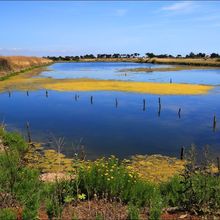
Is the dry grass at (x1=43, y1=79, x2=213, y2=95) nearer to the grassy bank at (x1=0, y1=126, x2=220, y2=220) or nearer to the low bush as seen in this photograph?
the low bush

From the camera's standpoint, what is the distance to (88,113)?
4184 centimetres

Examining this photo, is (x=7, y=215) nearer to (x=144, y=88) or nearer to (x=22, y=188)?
(x=22, y=188)

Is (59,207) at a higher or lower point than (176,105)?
higher

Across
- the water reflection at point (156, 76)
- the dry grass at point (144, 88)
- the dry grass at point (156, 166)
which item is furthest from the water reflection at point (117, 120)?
the water reflection at point (156, 76)

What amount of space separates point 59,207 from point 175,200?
13.1ft

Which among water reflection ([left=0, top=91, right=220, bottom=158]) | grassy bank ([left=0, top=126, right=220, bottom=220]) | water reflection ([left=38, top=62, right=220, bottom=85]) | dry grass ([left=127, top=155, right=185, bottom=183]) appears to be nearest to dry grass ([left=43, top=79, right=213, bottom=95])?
water reflection ([left=0, top=91, right=220, bottom=158])

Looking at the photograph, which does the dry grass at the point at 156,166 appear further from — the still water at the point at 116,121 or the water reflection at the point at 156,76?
the water reflection at the point at 156,76

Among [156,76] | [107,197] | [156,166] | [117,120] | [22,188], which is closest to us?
[107,197]

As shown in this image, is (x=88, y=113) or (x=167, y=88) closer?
(x=88, y=113)

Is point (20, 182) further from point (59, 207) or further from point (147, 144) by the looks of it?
point (147, 144)

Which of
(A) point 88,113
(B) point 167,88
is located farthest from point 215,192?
(B) point 167,88

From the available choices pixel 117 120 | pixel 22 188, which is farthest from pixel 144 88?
pixel 22 188

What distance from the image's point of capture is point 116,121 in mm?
36594

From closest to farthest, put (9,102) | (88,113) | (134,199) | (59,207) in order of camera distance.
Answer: (59,207) → (134,199) → (88,113) → (9,102)
